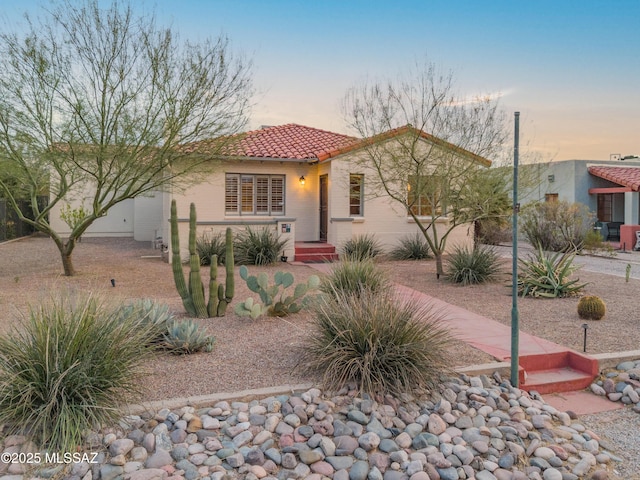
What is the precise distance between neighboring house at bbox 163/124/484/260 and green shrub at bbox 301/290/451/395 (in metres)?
11.0

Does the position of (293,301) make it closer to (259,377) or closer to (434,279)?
(259,377)

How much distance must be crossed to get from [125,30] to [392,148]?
24.2 feet

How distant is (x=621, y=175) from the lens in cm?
2373

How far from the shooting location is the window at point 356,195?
17.7 metres

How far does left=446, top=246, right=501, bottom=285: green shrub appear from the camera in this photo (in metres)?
11.7

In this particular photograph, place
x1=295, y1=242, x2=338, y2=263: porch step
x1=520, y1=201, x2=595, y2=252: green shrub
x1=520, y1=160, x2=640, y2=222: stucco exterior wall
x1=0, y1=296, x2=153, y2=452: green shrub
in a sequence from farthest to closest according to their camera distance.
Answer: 1. x1=520, y1=160, x2=640, y2=222: stucco exterior wall
2. x1=520, y1=201, x2=595, y2=252: green shrub
3. x1=295, y1=242, x2=338, y2=263: porch step
4. x1=0, y1=296, x2=153, y2=452: green shrub

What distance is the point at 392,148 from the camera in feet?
45.2

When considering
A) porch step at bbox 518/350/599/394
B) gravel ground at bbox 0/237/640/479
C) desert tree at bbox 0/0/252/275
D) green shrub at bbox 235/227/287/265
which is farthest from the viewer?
green shrub at bbox 235/227/287/265

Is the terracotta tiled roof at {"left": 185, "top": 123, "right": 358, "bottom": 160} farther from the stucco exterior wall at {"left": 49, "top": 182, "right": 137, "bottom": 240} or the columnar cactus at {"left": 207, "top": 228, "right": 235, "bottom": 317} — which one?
the stucco exterior wall at {"left": 49, "top": 182, "right": 137, "bottom": 240}

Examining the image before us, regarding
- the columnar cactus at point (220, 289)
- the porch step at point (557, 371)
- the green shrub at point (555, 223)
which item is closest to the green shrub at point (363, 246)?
the green shrub at point (555, 223)

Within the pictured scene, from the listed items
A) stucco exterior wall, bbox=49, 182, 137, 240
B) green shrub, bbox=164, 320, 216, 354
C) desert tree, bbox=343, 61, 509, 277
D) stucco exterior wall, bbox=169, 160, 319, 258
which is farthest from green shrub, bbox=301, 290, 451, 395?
stucco exterior wall, bbox=49, 182, 137, 240

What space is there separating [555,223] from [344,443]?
18520 mm

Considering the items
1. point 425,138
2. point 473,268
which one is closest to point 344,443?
point 473,268

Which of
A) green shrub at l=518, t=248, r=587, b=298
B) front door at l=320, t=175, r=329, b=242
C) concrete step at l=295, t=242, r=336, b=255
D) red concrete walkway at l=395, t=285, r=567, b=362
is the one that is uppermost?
front door at l=320, t=175, r=329, b=242
